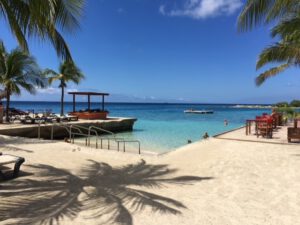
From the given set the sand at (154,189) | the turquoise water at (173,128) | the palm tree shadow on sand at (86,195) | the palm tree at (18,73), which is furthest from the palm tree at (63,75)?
the palm tree shadow on sand at (86,195)

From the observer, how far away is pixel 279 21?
7.17 m

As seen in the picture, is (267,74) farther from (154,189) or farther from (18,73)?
(18,73)

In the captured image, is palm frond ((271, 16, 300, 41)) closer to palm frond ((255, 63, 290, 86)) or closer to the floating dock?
palm frond ((255, 63, 290, 86))

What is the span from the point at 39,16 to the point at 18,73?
14.7m

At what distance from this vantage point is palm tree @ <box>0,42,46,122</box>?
16719mm

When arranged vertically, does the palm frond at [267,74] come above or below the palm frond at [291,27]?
below

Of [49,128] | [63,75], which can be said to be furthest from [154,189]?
[63,75]

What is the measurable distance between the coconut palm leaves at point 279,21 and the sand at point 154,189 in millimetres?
3099

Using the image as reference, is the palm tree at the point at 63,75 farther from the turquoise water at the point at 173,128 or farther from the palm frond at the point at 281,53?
the palm frond at the point at 281,53

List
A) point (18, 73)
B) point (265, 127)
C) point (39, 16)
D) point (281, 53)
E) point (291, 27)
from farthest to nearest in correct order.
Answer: point (18, 73)
point (265, 127)
point (281, 53)
point (291, 27)
point (39, 16)

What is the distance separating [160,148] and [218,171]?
7.92m

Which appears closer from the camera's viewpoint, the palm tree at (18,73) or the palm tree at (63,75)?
the palm tree at (18,73)

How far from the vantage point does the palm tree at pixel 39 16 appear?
4.17 metres

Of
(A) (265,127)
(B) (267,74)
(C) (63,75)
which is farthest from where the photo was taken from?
(C) (63,75)
